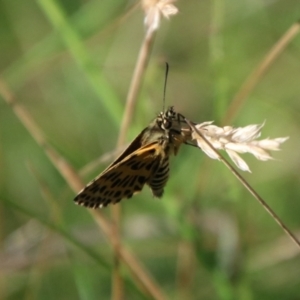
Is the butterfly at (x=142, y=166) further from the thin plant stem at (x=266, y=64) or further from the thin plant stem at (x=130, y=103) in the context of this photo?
the thin plant stem at (x=266, y=64)

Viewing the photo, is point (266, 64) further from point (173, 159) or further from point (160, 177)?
point (173, 159)

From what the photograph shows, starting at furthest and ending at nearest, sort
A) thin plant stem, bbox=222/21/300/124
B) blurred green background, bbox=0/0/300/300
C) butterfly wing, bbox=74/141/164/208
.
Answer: blurred green background, bbox=0/0/300/300 < thin plant stem, bbox=222/21/300/124 < butterfly wing, bbox=74/141/164/208

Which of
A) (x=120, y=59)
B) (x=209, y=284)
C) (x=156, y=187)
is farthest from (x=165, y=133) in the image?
(x=120, y=59)

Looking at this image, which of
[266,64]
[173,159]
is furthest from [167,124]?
[173,159]

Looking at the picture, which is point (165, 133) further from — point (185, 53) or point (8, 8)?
point (8, 8)

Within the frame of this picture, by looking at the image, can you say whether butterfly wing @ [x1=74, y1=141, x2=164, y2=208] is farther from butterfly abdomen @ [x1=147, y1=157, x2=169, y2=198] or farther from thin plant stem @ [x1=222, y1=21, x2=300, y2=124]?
thin plant stem @ [x1=222, y1=21, x2=300, y2=124]

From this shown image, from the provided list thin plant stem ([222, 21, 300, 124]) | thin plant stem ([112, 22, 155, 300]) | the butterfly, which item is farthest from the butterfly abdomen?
thin plant stem ([222, 21, 300, 124])

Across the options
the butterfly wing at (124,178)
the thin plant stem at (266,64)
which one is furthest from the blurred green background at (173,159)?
the butterfly wing at (124,178)
